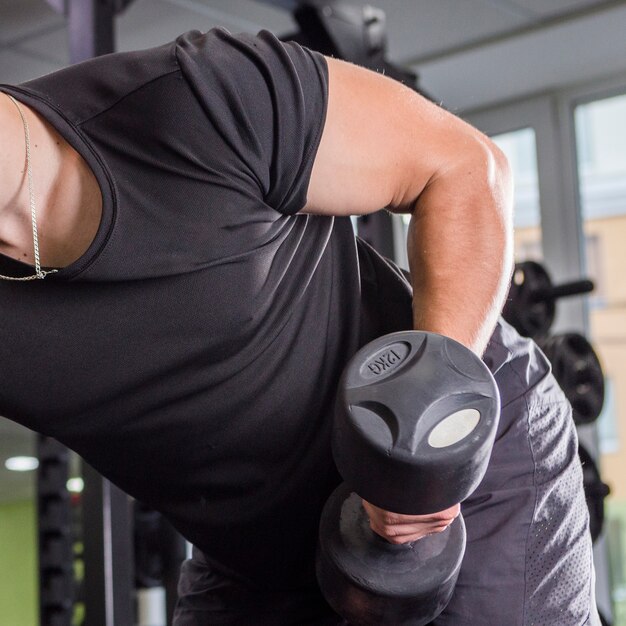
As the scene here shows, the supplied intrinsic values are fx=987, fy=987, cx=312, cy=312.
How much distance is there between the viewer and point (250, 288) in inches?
39.1

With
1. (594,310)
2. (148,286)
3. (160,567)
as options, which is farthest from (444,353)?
(594,310)

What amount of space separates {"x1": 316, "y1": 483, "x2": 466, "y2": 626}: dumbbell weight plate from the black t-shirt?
0.15 m

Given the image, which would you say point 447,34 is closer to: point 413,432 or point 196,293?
point 196,293

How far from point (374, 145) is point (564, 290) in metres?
2.46

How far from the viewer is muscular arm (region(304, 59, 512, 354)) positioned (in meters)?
0.99

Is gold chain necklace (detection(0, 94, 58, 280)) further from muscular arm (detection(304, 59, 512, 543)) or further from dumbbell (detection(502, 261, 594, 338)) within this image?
dumbbell (detection(502, 261, 594, 338))

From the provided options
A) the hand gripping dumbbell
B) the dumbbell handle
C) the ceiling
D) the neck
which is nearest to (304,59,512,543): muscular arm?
the hand gripping dumbbell

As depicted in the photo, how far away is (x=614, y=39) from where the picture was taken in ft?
12.3

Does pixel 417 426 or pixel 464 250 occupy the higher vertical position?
pixel 464 250

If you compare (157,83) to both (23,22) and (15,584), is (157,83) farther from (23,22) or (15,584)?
(15,584)

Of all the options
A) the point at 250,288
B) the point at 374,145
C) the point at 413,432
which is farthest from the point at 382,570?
the point at 374,145

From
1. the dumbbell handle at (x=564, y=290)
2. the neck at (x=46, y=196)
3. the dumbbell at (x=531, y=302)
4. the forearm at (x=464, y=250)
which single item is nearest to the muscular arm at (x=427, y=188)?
the forearm at (x=464, y=250)

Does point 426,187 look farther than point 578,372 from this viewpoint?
No

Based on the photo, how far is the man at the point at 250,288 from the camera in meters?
0.93
